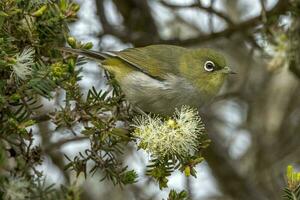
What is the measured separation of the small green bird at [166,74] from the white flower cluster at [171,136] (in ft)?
2.30

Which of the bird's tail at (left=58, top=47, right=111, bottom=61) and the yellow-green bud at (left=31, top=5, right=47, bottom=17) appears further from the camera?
the bird's tail at (left=58, top=47, right=111, bottom=61)

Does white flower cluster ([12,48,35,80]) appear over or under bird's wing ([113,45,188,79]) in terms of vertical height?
over

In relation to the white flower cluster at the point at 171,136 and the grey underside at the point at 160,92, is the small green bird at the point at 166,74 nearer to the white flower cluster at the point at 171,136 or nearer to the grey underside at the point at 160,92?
the grey underside at the point at 160,92

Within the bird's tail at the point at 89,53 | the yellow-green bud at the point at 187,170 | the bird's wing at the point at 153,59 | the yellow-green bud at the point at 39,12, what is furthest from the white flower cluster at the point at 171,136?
the bird's wing at the point at 153,59

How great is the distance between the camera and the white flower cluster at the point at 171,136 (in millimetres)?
2848

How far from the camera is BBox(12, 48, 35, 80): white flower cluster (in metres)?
2.60

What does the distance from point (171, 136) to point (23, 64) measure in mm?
802

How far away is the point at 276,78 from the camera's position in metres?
6.13

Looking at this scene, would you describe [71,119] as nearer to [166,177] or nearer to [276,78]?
[166,177]

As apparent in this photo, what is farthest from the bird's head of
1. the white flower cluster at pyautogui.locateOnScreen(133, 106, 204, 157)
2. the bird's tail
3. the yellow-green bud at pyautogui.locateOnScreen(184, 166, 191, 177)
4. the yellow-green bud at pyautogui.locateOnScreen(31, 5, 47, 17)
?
the yellow-green bud at pyautogui.locateOnScreen(31, 5, 47, 17)

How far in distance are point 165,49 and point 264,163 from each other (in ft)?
6.83

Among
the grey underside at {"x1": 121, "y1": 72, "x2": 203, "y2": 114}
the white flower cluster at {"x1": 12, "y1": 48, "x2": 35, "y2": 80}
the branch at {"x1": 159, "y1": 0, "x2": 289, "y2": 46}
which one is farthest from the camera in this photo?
the branch at {"x1": 159, "y1": 0, "x2": 289, "y2": 46}

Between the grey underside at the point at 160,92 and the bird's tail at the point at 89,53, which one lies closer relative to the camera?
the bird's tail at the point at 89,53

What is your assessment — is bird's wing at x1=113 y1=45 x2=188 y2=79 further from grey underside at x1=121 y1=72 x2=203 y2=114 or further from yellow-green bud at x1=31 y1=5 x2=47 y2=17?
yellow-green bud at x1=31 y1=5 x2=47 y2=17
